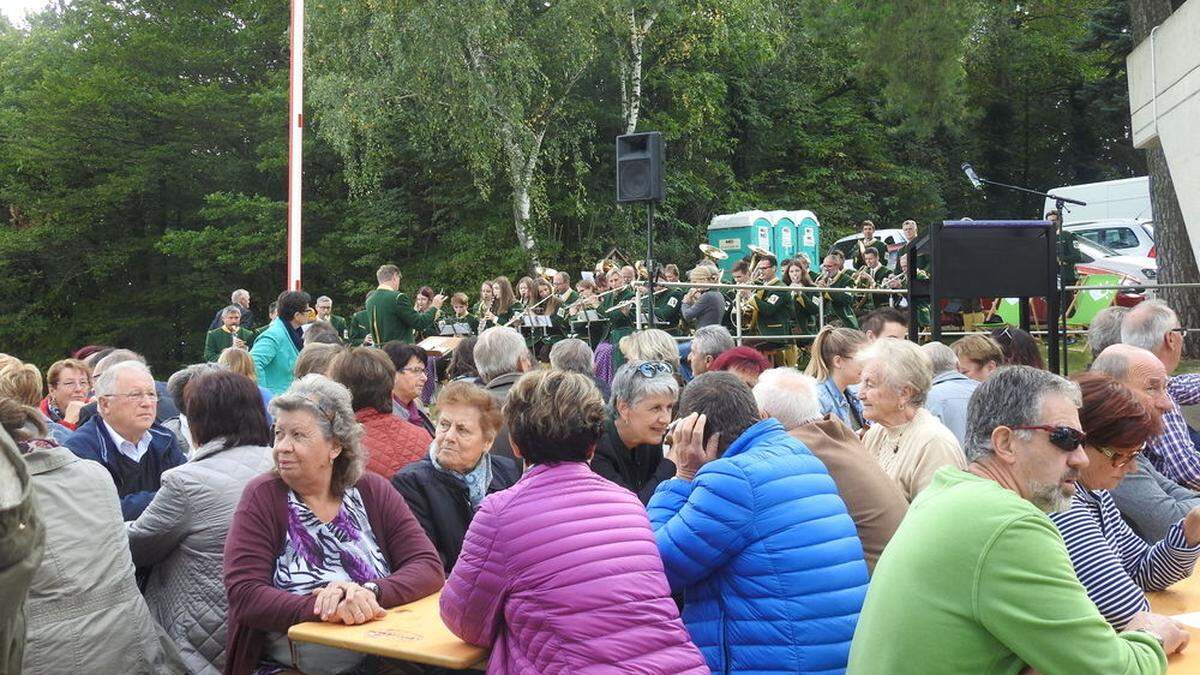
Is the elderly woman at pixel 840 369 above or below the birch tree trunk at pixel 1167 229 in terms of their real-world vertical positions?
below

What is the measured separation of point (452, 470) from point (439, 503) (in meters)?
0.13

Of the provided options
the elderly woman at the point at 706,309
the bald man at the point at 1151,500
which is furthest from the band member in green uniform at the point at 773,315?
the bald man at the point at 1151,500

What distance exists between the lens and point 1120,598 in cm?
301

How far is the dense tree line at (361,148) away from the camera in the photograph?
24781 millimetres

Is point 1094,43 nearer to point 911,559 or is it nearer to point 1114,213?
point 1114,213

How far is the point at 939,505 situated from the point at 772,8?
26.4m

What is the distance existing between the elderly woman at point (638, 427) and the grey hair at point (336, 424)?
1.31 m

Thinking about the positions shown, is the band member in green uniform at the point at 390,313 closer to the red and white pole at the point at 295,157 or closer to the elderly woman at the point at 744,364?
the red and white pole at the point at 295,157

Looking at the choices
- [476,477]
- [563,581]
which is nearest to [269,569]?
[476,477]

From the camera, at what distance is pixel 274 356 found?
9398mm

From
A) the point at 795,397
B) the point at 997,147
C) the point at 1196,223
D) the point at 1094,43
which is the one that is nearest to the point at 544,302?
the point at 1196,223

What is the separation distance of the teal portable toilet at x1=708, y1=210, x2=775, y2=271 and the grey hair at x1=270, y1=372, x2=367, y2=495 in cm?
2187

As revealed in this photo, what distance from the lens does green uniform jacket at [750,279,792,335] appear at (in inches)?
570

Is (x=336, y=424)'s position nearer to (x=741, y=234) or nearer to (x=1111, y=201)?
(x=741, y=234)
